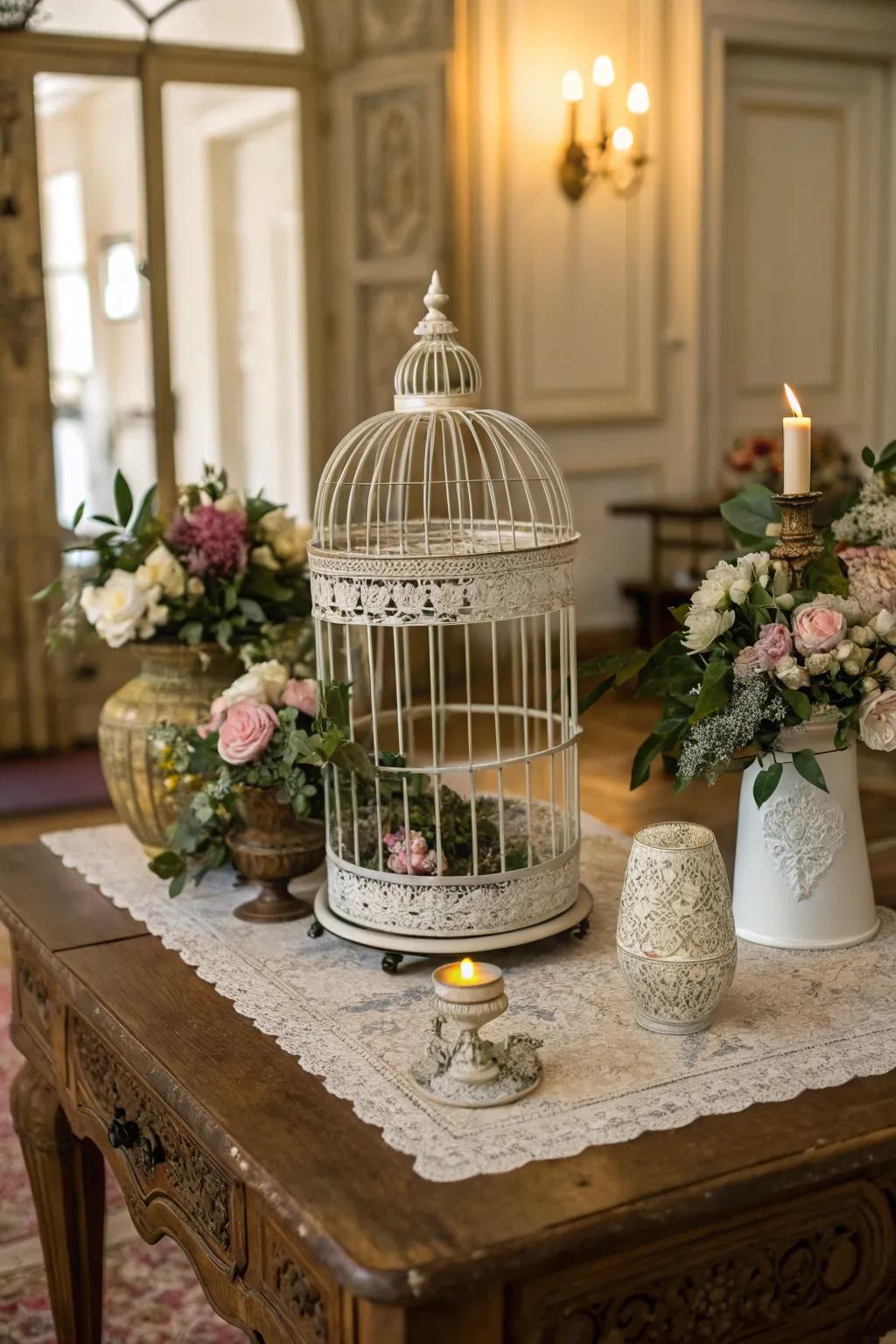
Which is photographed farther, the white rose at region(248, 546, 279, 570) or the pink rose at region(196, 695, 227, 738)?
the white rose at region(248, 546, 279, 570)

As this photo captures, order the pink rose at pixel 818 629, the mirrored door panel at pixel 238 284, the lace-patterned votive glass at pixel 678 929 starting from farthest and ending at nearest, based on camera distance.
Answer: the mirrored door panel at pixel 238 284, the pink rose at pixel 818 629, the lace-patterned votive glass at pixel 678 929

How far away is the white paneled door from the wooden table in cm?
549

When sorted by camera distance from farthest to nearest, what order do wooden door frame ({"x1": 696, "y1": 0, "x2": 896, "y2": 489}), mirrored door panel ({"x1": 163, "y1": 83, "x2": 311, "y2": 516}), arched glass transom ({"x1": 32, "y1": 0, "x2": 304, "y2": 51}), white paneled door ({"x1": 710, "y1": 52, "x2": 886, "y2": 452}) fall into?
white paneled door ({"x1": 710, "y1": 52, "x2": 886, "y2": 452})
wooden door frame ({"x1": 696, "y1": 0, "x2": 896, "y2": 489})
mirrored door panel ({"x1": 163, "y1": 83, "x2": 311, "y2": 516})
arched glass transom ({"x1": 32, "y1": 0, "x2": 304, "y2": 51})

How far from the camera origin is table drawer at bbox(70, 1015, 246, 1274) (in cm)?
133

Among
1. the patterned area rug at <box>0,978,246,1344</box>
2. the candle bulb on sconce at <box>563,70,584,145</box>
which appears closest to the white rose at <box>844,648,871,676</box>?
the patterned area rug at <box>0,978,246,1344</box>

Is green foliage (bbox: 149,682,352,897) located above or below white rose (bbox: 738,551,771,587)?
below

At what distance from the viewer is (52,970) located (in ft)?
5.50

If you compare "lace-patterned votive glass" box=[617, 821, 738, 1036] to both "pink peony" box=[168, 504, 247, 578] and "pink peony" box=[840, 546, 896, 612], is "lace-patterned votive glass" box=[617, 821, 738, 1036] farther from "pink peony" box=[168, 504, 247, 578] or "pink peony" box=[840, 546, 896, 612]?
"pink peony" box=[168, 504, 247, 578]

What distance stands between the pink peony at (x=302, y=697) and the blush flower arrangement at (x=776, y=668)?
39 centimetres

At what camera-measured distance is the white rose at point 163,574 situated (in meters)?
1.93

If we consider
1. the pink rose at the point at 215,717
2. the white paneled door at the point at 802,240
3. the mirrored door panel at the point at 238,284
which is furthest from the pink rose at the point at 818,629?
the white paneled door at the point at 802,240

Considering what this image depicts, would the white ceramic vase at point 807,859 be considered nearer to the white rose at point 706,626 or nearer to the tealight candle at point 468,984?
the white rose at point 706,626

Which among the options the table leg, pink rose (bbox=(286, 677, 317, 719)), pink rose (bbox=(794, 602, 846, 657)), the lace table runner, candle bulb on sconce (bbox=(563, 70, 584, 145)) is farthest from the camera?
candle bulb on sconce (bbox=(563, 70, 584, 145))

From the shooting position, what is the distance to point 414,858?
158cm
